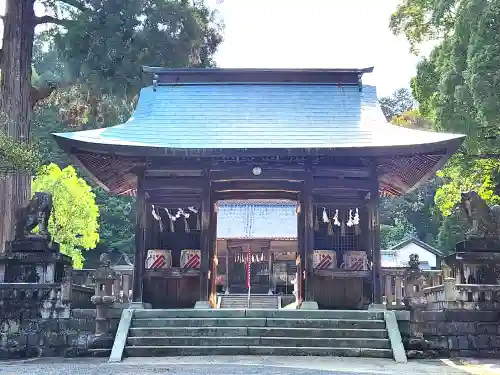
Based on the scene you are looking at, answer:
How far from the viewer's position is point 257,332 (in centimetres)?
1186

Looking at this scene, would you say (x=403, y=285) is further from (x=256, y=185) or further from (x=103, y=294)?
(x=103, y=294)

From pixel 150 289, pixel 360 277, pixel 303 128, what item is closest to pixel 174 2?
pixel 303 128

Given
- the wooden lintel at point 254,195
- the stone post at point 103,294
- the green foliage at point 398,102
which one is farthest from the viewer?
the green foliage at point 398,102

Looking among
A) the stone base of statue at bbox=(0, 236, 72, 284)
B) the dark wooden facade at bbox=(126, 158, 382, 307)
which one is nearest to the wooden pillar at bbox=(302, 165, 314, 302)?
the dark wooden facade at bbox=(126, 158, 382, 307)

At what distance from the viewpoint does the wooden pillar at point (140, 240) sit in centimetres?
1387

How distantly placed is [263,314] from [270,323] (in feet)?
1.08

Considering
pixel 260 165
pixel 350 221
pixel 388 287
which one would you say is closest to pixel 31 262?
pixel 260 165

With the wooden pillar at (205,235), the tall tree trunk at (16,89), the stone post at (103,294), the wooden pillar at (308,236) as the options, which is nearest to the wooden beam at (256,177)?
the wooden pillar at (308,236)

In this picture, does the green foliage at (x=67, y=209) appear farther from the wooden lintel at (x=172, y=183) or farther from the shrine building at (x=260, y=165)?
the wooden lintel at (x=172, y=183)

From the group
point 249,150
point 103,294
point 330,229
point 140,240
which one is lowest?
point 103,294

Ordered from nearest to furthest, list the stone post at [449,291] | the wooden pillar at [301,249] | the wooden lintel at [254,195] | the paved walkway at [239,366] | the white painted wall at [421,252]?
the paved walkway at [239,366] → the stone post at [449,291] → the wooden pillar at [301,249] → the wooden lintel at [254,195] → the white painted wall at [421,252]

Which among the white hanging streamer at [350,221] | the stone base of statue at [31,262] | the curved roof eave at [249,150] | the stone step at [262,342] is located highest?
the curved roof eave at [249,150]

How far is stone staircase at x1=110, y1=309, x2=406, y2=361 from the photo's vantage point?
1138 centimetres

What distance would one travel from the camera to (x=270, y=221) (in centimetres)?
2691
